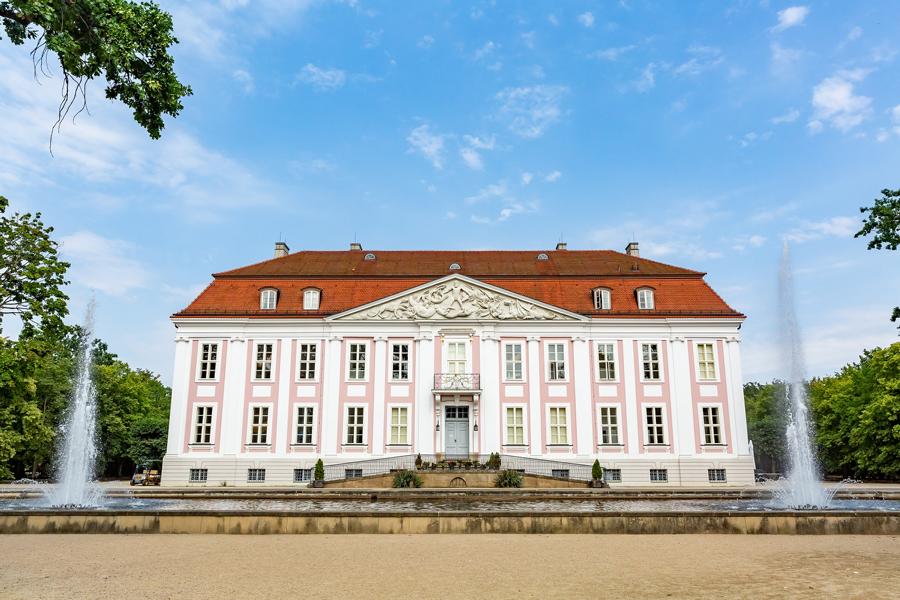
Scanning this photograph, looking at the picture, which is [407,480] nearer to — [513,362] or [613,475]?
[513,362]

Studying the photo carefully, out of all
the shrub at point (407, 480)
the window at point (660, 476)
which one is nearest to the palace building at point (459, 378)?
the window at point (660, 476)

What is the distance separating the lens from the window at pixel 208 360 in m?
34.5

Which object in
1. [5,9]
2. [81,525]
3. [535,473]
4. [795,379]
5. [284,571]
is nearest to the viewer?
[5,9]

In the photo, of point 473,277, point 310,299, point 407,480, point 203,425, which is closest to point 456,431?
point 407,480

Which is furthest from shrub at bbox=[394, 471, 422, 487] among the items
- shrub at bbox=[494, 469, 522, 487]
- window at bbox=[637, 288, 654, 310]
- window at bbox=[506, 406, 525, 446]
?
window at bbox=[637, 288, 654, 310]

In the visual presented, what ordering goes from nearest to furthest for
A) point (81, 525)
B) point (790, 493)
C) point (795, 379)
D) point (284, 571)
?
point (284, 571) < point (81, 525) < point (790, 493) < point (795, 379)

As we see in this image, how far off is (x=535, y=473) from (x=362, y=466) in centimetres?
880

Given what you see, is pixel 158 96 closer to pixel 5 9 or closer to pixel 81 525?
pixel 5 9

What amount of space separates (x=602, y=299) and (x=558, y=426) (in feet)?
24.4

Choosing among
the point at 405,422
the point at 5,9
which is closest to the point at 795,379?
the point at 405,422

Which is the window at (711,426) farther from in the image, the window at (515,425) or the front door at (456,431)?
the front door at (456,431)

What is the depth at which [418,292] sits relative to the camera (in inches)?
1387

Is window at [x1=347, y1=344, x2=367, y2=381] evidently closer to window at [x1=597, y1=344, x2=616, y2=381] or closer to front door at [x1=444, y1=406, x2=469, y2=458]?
front door at [x1=444, y1=406, x2=469, y2=458]

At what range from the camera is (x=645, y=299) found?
115ft
